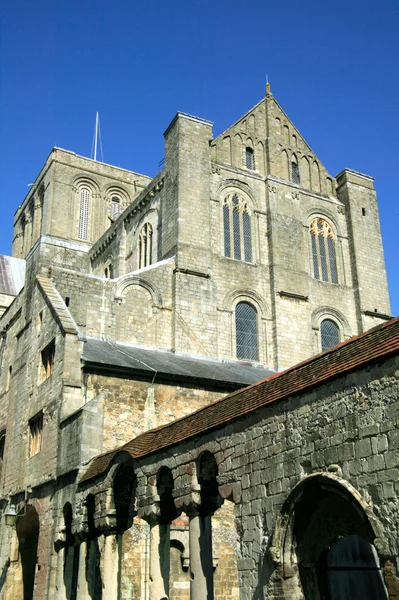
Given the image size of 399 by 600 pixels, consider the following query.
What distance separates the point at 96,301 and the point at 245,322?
6361mm

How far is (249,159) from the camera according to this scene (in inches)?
1163

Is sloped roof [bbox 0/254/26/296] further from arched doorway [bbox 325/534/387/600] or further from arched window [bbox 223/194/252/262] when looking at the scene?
arched doorway [bbox 325/534/387/600]

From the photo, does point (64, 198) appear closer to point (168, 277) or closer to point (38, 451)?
point (168, 277)

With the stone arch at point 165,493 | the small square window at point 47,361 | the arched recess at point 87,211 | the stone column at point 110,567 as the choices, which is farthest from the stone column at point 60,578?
the arched recess at point 87,211

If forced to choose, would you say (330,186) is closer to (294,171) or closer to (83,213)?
(294,171)

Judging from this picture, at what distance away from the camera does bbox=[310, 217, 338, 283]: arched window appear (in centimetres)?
2898

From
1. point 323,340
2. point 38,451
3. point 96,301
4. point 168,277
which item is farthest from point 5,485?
point 323,340

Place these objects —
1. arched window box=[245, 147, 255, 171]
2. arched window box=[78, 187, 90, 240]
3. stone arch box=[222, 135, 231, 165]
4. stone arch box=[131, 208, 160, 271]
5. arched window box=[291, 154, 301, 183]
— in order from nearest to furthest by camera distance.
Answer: stone arch box=[131, 208, 160, 271] → stone arch box=[222, 135, 231, 165] → arched window box=[245, 147, 255, 171] → arched window box=[291, 154, 301, 183] → arched window box=[78, 187, 90, 240]

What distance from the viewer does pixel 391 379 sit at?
339 inches

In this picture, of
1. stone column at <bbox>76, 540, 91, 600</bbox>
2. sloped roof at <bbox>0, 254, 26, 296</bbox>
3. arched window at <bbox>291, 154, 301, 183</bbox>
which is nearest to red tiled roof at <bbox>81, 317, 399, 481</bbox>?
stone column at <bbox>76, 540, 91, 600</bbox>

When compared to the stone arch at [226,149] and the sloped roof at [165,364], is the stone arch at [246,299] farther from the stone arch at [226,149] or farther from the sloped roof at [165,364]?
the stone arch at [226,149]

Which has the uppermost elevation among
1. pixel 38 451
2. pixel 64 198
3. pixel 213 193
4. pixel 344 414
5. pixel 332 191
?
pixel 64 198

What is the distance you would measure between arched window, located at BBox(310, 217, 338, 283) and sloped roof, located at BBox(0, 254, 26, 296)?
66.4 ft

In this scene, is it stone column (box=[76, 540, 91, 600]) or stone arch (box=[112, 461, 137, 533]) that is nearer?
stone arch (box=[112, 461, 137, 533])
